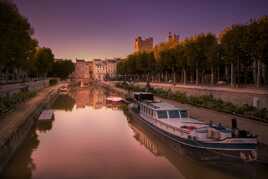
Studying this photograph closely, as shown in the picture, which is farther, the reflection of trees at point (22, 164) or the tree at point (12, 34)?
the tree at point (12, 34)

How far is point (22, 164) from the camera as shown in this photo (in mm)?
19266

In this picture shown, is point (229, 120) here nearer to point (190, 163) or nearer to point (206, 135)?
point (206, 135)

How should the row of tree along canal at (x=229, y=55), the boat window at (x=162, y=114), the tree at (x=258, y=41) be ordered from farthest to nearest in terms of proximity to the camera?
the row of tree along canal at (x=229, y=55) < the tree at (x=258, y=41) < the boat window at (x=162, y=114)

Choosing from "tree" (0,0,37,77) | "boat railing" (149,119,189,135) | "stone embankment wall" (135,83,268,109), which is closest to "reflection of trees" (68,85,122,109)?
"tree" (0,0,37,77)

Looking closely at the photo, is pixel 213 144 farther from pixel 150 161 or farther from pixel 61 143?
pixel 61 143

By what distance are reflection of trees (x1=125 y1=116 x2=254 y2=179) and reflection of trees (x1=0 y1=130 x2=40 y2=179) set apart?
8.19 metres

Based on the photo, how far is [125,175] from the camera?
55.1ft

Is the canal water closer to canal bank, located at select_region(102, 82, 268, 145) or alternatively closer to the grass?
canal bank, located at select_region(102, 82, 268, 145)

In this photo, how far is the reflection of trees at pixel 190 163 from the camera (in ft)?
55.1

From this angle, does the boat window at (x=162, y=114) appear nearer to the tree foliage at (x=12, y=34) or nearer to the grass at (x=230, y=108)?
the grass at (x=230, y=108)

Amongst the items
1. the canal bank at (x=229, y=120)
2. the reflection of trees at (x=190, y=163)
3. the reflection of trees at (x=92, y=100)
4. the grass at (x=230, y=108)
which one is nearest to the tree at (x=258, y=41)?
the grass at (x=230, y=108)

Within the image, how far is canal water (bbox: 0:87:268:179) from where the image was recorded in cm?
1692

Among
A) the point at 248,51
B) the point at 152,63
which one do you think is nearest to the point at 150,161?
the point at 248,51

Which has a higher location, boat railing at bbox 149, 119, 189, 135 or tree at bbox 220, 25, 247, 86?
tree at bbox 220, 25, 247, 86
